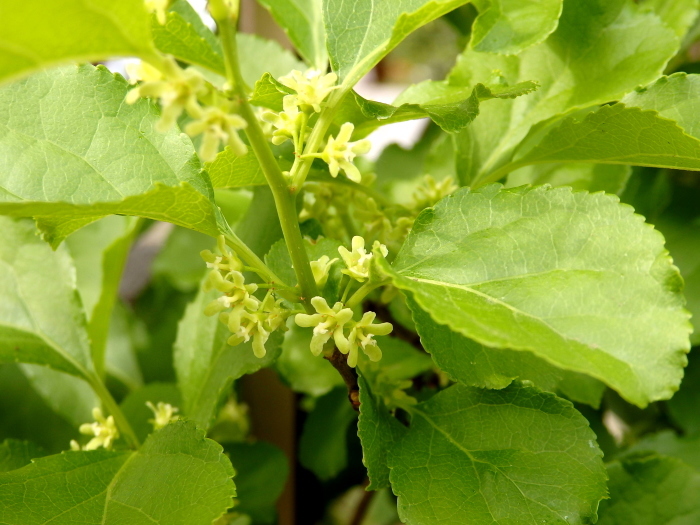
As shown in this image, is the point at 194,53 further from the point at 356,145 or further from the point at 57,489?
the point at 57,489

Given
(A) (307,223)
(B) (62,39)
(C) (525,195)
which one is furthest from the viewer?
(A) (307,223)

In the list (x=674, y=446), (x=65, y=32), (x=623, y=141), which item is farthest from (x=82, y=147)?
(x=674, y=446)

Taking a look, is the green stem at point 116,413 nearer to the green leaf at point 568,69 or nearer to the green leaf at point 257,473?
the green leaf at point 257,473

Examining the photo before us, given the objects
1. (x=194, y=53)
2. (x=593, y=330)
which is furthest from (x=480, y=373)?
(x=194, y=53)

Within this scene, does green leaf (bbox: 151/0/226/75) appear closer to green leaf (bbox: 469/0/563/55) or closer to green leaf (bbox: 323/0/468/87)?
green leaf (bbox: 323/0/468/87)

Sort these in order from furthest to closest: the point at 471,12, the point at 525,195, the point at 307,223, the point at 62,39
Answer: the point at 471,12 → the point at 307,223 → the point at 525,195 → the point at 62,39

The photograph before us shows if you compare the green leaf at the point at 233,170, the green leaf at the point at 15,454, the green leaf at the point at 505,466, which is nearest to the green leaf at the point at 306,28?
the green leaf at the point at 233,170

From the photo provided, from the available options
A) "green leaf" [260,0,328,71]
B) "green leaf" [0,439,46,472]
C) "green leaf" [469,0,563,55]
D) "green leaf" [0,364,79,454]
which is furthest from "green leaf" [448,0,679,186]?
"green leaf" [0,364,79,454]

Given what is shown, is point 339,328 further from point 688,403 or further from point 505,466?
point 688,403
